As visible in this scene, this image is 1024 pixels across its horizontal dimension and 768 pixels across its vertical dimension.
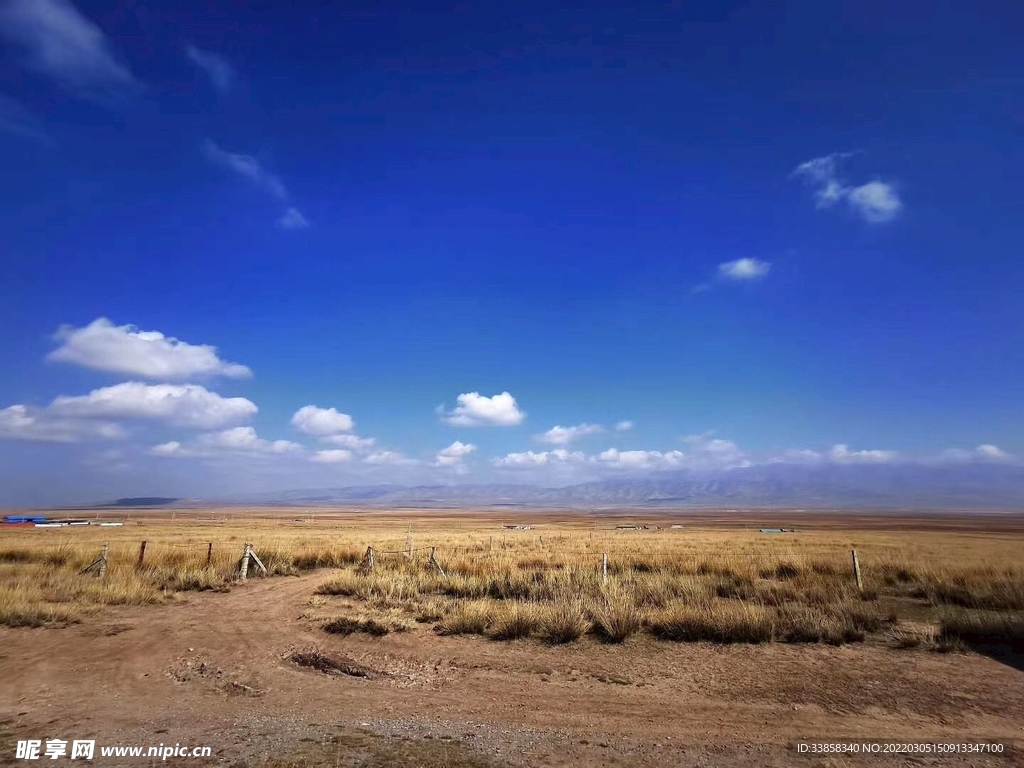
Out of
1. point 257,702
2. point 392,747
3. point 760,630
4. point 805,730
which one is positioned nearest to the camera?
point 392,747

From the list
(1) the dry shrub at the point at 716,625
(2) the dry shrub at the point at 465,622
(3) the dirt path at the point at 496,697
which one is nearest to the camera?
(3) the dirt path at the point at 496,697

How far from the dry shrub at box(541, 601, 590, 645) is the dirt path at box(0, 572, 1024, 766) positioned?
0.33 meters

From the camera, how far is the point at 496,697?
8.27m

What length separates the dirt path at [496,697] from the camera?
6645 millimetres

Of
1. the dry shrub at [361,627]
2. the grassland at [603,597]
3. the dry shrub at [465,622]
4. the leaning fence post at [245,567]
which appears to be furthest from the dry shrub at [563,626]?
the leaning fence post at [245,567]

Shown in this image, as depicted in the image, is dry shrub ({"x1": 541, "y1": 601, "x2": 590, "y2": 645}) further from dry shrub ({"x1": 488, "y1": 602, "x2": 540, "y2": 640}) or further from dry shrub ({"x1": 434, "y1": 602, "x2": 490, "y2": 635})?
dry shrub ({"x1": 434, "y1": 602, "x2": 490, "y2": 635})

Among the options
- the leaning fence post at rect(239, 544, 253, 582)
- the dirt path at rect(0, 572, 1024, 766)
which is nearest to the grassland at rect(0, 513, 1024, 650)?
the leaning fence post at rect(239, 544, 253, 582)

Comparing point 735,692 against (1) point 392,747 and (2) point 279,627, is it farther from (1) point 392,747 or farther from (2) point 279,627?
(2) point 279,627

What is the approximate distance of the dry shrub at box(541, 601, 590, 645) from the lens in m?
11.1

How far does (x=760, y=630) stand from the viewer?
35.5ft

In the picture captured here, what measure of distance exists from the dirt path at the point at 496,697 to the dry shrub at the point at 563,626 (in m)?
0.33

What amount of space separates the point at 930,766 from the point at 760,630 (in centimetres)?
487

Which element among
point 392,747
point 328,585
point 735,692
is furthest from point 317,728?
point 328,585

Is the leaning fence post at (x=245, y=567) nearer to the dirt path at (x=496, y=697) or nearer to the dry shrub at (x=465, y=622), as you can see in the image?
the dirt path at (x=496, y=697)
